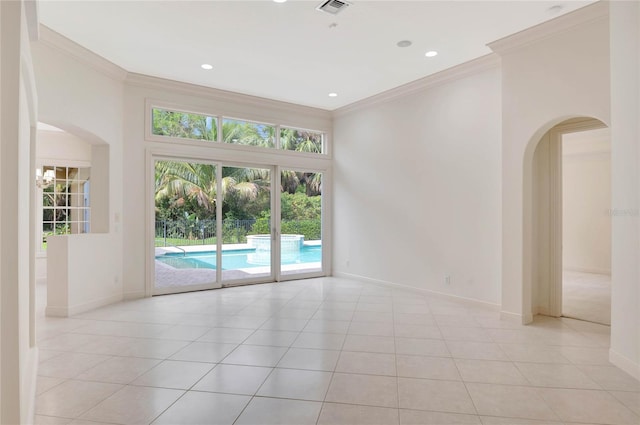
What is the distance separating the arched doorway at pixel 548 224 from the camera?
4.57 meters

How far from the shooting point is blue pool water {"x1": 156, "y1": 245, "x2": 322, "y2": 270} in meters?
5.95

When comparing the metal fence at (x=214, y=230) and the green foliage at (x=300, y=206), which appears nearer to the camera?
the metal fence at (x=214, y=230)

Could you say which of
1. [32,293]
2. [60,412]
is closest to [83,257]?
[32,293]

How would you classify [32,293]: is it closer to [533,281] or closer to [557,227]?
[533,281]

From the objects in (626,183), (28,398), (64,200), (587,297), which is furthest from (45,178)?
(587,297)

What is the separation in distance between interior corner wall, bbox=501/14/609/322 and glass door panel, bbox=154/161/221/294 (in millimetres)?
4551

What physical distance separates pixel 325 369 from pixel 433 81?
14.7ft

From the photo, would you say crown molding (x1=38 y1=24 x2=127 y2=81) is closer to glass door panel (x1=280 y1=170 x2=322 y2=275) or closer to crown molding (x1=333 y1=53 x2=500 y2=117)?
glass door panel (x1=280 y1=170 x2=322 y2=275)

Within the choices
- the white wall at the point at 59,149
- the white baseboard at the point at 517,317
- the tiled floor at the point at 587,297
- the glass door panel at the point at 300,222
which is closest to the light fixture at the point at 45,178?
the white wall at the point at 59,149

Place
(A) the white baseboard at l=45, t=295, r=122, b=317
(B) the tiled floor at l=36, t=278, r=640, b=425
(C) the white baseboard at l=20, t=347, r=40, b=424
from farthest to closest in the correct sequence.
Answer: (A) the white baseboard at l=45, t=295, r=122, b=317 < (B) the tiled floor at l=36, t=278, r=640, b=425 < (C) the white baseboard at l=20, t=347, r=40, b=424

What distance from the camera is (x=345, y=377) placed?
9.32 feet

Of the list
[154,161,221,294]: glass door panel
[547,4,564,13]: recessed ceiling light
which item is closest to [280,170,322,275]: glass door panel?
[154,161,221,294]: glass door panel

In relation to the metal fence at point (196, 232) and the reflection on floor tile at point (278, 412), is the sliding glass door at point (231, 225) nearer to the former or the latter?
the metal fence at point (196, 232)

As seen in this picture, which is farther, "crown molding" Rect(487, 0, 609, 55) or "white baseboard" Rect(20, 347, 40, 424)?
"crown molding" Rect(487, 0, 609, 55)
